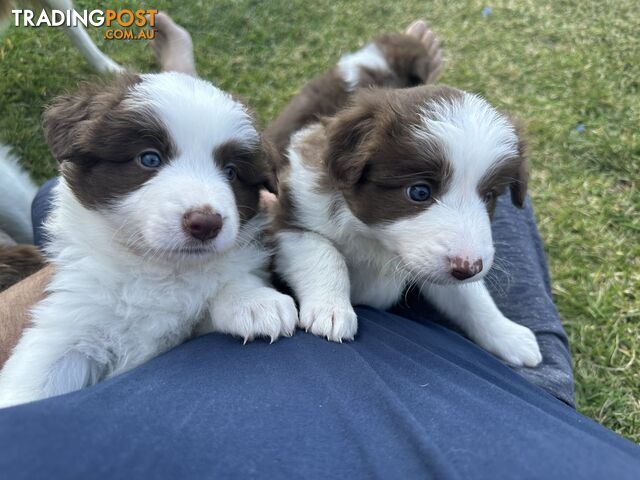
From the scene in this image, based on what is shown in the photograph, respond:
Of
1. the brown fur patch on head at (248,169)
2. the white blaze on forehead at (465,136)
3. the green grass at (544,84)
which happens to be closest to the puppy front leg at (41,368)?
the brown fur patch on head at (248,169)

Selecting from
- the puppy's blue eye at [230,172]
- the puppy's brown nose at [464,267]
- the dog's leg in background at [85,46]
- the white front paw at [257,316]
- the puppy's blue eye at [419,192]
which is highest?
the dog's leg in background at [85,46]

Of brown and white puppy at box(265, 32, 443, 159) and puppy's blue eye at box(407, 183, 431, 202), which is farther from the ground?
Answer: brown and white puppy at box(265, 32, 443, 159)

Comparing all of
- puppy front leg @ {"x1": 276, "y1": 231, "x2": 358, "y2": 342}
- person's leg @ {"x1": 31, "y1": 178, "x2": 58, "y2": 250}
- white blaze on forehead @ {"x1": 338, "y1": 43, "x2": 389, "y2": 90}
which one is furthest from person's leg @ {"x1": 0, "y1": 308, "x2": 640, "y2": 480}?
white blaze on forehead @ {"x1": 338, "y1": 43, "x2": 389, "y2": 90}

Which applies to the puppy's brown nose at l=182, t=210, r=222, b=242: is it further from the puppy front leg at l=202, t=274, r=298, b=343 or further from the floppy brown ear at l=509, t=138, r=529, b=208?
the floppy brown ear at l=509, t=138, r=529, b=208

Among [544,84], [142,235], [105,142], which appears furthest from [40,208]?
[544,84]

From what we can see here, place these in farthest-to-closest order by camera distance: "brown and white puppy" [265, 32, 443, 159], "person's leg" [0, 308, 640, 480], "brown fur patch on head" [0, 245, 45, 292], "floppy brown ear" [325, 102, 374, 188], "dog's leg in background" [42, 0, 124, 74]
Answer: "dog's leg in background" [42, 0, 124, 74] → "brown and white puppy" [265, 32, 443, 159] → "brown fur patch on head" [0, 245, 45, 292] → "floppy brown ear" [325, 102, 374, 188] → "person's leg" [0, 308, 640, 480]

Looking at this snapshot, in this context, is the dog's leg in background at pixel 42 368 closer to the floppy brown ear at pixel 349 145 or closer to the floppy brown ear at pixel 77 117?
the floppy brown ear at pixel 77 117
